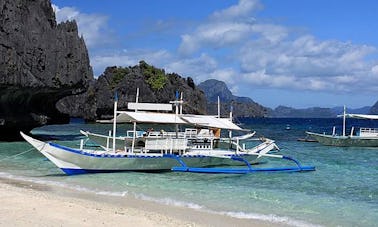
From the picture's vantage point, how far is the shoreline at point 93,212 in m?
11.3

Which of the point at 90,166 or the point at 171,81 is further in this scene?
the point at 171,81

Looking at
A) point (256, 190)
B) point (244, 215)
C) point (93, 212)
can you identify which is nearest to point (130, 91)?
point (256, 190)

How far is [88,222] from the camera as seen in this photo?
11.2 meters

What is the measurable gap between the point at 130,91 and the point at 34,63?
221 ft

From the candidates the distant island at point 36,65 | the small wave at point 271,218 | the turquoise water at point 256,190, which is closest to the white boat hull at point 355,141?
the distant island at point 36,65

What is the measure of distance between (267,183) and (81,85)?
28.6 metres

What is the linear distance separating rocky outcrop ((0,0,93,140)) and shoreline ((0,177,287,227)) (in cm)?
2346

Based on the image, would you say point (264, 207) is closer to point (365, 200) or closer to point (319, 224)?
point (319, 224)

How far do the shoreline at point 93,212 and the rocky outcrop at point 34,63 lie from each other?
924 inches

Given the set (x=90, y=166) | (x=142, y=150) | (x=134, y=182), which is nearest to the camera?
(x=134, y=182)

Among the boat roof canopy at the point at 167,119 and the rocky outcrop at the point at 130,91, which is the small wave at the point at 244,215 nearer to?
the boat roof canopy at the point at 167,119

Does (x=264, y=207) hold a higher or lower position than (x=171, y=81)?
lower

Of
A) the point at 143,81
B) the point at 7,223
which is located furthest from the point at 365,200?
the point at 143,81

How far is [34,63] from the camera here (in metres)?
39.8
